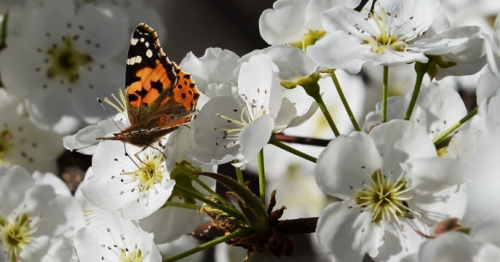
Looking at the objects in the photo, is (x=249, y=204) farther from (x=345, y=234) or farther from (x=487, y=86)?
(x=487, y=86)

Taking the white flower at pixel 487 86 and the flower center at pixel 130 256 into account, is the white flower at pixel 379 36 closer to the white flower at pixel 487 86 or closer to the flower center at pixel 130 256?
the white flower at pixel 487 86

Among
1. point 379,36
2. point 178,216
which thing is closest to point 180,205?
point 178,216

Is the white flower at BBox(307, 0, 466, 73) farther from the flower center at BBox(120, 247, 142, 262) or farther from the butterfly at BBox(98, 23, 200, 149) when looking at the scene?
the flower center at BBox(120, 247, 142, 262)

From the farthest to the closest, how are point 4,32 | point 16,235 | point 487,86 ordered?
point 4,32
point 16,235
point 487,86

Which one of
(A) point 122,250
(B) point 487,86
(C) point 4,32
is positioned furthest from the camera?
(C) point 4,32

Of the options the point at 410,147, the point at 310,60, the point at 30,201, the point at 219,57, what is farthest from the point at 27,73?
the point at 410,147
